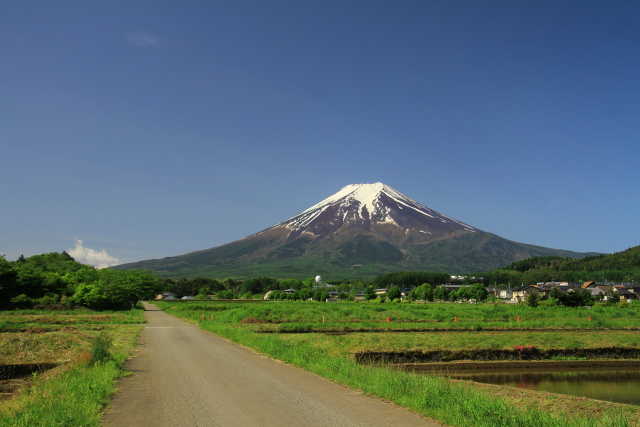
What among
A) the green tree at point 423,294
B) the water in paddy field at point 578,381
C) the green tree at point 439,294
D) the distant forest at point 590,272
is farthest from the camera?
the distant forest at point 590,272

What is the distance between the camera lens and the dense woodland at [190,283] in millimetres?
49344

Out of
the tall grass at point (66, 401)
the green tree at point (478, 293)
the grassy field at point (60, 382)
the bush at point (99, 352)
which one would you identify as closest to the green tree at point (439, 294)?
the green tree at point (478, 293)

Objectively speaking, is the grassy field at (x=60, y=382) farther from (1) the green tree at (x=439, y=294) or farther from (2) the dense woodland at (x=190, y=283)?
(1) the green tree at (x=439, y=294)

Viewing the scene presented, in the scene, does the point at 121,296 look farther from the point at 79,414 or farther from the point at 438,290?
the point at 438,290

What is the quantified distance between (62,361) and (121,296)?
4037 cm

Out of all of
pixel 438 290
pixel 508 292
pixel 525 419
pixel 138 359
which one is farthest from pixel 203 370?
pixel 508 292

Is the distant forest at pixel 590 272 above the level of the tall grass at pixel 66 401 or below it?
above

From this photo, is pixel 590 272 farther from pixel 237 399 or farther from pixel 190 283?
pixel 237 399

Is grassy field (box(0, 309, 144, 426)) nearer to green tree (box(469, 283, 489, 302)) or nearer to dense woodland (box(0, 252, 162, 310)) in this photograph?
dense woodland (box(0, 252, 162, 310))

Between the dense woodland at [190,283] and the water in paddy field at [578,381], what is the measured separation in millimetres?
43097

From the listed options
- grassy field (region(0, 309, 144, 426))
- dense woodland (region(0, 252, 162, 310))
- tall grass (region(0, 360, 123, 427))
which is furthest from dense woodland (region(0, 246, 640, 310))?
tall grass (region(0, 360, 123, 427))

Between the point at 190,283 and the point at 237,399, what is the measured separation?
144m

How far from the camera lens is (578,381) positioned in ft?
57.2

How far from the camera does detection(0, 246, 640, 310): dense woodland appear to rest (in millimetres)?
49344
